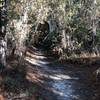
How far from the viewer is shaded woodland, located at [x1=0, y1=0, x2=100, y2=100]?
16406mm

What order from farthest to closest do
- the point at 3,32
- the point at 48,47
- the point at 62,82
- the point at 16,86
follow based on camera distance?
the point at 48,47 < the point at 62,82 < the point at 3,32 < the point at 16,86

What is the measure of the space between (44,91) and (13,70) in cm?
251

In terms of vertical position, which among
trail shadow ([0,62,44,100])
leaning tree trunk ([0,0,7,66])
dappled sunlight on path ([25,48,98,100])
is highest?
leaning tree trunk ([0,0,7,66])

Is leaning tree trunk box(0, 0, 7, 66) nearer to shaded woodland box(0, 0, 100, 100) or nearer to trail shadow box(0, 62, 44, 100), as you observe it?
shaded woodland box(0, 0, 100, 100)

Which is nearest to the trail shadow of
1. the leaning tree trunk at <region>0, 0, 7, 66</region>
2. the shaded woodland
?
the shaded woodland

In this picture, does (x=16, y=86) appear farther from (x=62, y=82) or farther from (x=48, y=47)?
(x=48, y=47)

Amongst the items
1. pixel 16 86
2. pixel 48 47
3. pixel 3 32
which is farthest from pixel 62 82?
pixel 48 47

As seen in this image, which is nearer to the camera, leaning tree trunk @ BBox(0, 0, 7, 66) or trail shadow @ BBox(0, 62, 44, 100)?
trail shadow @ BBox(0, 62, 44, 100)

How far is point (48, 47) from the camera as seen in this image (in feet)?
121

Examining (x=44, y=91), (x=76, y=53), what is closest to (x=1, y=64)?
(x=44, y=91)

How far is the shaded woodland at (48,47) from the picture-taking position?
1641 centimetres

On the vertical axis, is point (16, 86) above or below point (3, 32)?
below

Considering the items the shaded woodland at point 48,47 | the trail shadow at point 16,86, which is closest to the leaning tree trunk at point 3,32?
the shaded woodland at point 48,47

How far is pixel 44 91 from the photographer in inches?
664
